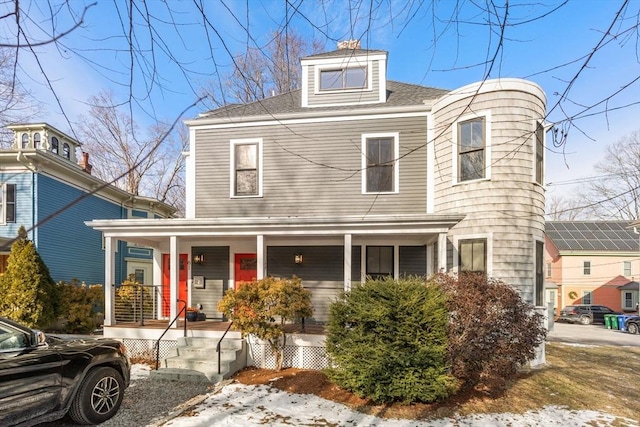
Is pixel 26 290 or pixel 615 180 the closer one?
pixel 26 290

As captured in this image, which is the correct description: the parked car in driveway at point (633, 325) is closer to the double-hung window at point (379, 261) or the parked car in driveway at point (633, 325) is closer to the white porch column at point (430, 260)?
the white porch column at point (430, 260)

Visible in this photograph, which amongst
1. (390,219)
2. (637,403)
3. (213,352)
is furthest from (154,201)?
(637,403)

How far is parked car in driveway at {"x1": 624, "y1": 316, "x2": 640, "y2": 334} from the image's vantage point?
1778 cm

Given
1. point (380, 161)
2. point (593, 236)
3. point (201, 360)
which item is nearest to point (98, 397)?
point (201, 360)

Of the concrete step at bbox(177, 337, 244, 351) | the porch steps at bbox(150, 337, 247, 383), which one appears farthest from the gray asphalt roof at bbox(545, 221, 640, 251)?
the porch steps at bbox(150, 337, 247, 383)

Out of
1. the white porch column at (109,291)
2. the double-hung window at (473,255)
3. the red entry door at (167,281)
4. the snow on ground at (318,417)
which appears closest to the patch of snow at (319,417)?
the snow on ground at (318,417)

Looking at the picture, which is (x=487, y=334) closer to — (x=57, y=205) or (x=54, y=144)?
(x=57, y=205)

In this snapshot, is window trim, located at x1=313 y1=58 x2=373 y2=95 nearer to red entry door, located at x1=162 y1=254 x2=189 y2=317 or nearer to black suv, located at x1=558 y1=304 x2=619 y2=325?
red entry door, located at x1=162 y1=254 x2=189 y2=317

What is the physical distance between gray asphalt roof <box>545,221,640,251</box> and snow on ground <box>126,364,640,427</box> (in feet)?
84.8

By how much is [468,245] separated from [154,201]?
15110mm

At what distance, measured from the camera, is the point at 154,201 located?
58.1 feet

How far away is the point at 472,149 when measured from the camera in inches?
329

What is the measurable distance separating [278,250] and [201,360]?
3.62 metres

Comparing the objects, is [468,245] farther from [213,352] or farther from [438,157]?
[213,352]
